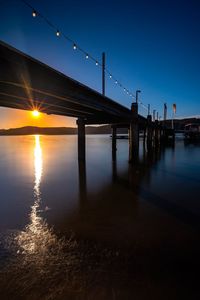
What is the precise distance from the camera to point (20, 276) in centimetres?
459

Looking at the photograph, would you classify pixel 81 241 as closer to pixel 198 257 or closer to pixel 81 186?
pixel 198 257

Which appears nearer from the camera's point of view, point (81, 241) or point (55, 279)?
point (55, 279)

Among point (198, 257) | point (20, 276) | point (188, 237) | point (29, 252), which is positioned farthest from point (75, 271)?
point (188, 237)

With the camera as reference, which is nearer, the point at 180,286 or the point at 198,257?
the point at 180,286

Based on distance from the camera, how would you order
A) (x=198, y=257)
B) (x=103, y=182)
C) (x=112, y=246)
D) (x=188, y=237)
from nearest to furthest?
(x=198, y=257) < (x=112, y=246) < (x=188, y=237) < (x=103, y=182)

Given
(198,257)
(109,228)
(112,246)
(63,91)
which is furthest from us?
(63,91)

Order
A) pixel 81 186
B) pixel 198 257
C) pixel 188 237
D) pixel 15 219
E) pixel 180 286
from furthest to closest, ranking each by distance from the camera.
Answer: pixel 81 186 → pixel 15 219 → pixel 188 237 → pixel 198 257 → pixel 180 286

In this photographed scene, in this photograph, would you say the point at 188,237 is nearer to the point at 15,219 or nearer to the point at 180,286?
the point at 180,286

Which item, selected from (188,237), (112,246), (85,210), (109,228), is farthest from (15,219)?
(188,237)

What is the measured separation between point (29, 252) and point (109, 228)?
8.39 feet

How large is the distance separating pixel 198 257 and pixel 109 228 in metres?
2.68

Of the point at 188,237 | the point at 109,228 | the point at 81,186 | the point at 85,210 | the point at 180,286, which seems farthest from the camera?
the point at 81,186

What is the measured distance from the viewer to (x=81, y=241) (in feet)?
20.2

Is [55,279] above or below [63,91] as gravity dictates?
below
